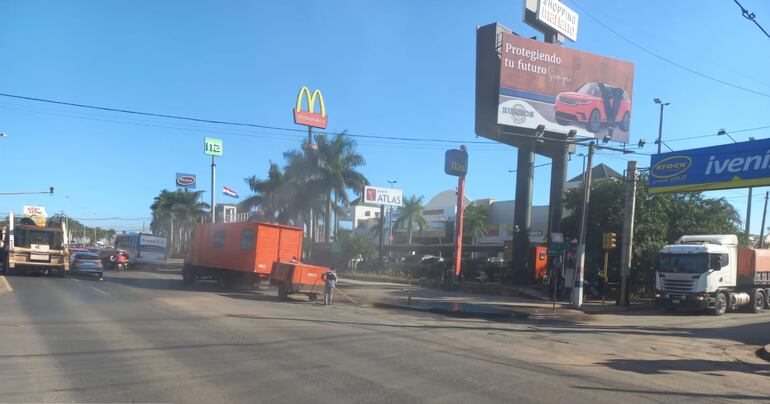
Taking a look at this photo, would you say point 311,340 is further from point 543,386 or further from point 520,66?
point 520,66

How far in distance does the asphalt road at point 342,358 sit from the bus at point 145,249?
97.7 feet

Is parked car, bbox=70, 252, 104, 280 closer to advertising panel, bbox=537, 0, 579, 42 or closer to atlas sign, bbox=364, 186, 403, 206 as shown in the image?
atlas sign, bbox=364, 186, 403, 206

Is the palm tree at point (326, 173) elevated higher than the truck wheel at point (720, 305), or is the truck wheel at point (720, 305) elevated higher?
the palm tree at point (326, 173)

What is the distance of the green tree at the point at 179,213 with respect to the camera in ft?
269

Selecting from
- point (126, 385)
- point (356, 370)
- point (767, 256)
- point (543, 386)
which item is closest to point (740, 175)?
point (767, 256)

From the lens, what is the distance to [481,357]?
10789 mm

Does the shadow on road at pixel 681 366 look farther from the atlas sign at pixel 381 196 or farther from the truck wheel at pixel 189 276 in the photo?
the atlas sign at pixel 381 196

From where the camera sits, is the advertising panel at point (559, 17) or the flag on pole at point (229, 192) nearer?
the advertising panel at point (559, 17)

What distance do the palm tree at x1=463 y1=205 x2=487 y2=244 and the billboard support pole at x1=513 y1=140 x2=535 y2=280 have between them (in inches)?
1258

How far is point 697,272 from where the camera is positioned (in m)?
24.4

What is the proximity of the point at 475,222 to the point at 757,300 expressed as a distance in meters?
41.5

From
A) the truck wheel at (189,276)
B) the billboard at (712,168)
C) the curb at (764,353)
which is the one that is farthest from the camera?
the truck wheel at (189,276)

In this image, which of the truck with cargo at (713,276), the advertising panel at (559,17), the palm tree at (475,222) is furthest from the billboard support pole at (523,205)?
the palm tree at (475,222)

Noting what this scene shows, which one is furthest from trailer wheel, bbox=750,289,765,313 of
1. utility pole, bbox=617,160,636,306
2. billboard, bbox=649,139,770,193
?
billboard, bbox=649,139,770,193
